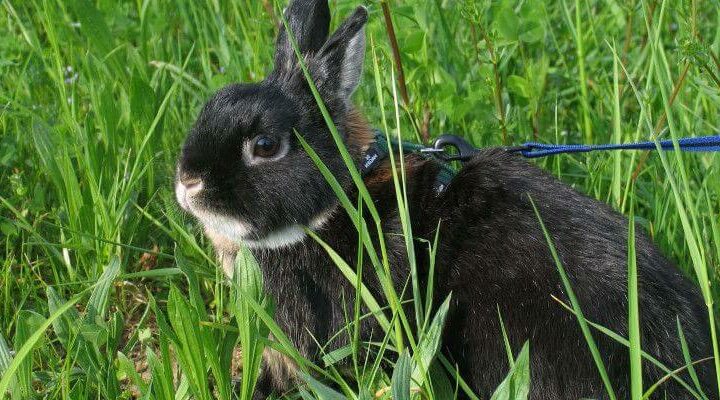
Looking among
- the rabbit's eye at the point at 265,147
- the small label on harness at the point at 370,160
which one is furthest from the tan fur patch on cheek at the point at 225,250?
the small label on harness at the point at 370,160

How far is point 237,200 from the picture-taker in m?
3.02

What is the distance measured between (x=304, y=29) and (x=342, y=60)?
237 mm

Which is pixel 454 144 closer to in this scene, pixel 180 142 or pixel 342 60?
pixel 342 60

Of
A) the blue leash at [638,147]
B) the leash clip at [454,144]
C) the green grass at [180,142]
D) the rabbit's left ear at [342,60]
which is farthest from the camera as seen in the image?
the leash clip at [454,144]

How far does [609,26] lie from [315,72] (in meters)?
2.20

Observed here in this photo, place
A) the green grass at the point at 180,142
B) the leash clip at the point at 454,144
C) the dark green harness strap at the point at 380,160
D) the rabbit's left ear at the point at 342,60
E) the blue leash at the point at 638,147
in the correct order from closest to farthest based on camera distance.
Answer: the green grass at the point at 180,142 → the blue leash at the point at 638,147 → the rabbit's left ear at the point at 342,60 → the dark green harness strap at the point at 380,160 → the leash clip at the point at 454,144

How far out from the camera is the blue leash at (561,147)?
9.84ft

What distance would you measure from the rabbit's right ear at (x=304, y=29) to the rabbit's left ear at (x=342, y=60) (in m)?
0.14

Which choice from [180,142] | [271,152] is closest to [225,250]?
[271,152]

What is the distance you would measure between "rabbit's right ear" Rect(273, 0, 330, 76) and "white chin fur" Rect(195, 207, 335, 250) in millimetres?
480

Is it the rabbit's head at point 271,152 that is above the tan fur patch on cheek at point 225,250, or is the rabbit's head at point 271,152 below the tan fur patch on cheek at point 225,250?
above

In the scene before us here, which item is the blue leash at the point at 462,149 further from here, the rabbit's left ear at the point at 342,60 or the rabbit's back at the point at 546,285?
the rabbit's left ear at the point at 342,60

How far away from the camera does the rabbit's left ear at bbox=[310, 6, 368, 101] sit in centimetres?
310

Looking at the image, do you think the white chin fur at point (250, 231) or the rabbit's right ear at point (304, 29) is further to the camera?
the rabbit's right ear at point (304, 29)
